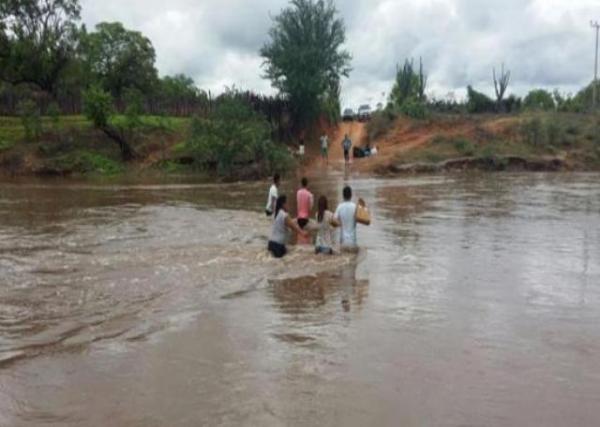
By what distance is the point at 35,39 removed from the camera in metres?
43.3

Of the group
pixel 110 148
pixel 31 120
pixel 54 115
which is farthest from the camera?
pixel 54 115

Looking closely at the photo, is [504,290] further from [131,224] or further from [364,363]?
[131,224]

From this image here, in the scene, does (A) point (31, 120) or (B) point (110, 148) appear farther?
(B) point (110, 148)

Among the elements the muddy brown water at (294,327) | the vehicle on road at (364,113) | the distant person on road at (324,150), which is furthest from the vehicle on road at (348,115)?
the muddy brown water at (294,327)

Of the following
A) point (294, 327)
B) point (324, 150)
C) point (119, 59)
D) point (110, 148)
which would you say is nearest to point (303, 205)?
point (294, 327)

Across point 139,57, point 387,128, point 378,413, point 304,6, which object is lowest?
point 378,413

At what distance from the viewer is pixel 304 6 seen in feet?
154

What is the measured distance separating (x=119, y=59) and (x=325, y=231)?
120 feet

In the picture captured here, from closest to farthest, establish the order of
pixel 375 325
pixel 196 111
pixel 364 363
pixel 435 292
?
pixel 364 363, pixel 375 325, pixel 435 292, pixel 196 111

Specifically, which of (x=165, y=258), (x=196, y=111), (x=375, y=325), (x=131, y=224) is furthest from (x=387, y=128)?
(x=375, y=325)

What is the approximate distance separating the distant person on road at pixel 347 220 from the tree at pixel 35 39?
34696 mm

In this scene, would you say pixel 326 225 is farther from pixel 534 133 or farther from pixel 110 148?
pixel 534 133

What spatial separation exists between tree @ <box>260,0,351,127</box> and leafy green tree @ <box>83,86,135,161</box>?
11.3 metres

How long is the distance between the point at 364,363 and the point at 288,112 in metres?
40.3
